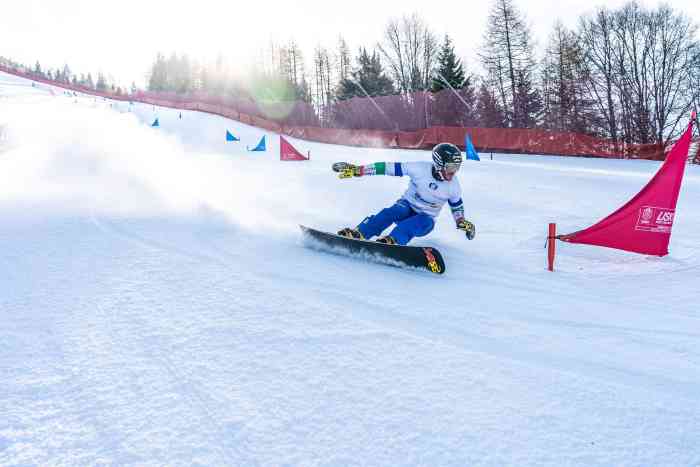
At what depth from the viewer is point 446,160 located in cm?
548

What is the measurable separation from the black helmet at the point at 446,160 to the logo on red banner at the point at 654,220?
2175mm

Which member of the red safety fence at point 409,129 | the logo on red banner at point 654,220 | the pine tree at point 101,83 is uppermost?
the pine tree at point 101,83

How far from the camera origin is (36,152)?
13.6 m

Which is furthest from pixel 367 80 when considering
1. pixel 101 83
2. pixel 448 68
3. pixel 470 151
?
pixel 101 83

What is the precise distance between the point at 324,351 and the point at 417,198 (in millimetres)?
3350

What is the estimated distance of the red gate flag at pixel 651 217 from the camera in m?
5.23

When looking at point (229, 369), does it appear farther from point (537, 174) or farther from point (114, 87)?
point (114, 87)

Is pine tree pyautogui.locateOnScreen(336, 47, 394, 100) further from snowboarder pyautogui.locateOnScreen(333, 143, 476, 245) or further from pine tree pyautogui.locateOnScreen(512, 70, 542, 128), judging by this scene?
snowboarder pyautogui.locateOnScreen(333, 143, 476, 245)

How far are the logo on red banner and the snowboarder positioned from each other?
198cm

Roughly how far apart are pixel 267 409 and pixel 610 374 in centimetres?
195

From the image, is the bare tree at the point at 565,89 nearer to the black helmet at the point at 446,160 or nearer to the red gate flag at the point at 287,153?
the red gate flag at the point at 287,153

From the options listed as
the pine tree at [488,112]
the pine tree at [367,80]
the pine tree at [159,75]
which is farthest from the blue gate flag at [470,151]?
the pine tree at [159,75]

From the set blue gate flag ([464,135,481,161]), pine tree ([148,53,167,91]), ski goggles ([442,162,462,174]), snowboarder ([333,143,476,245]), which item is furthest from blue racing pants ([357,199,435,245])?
pine tree ([148,53,167,91])

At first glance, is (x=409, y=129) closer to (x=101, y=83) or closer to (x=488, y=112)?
(x=488, y=112)
